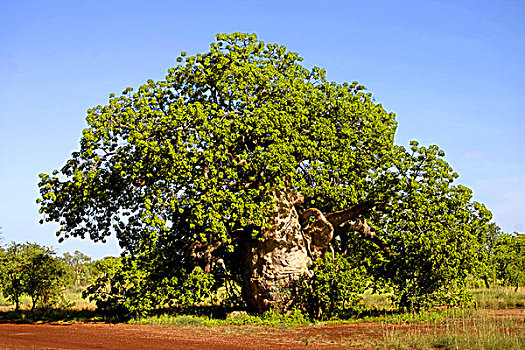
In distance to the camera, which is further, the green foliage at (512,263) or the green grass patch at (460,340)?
the green foliage at (512,263)

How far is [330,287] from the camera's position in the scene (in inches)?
786

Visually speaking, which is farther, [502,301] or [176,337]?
[502,301]

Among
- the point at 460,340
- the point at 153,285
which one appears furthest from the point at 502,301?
the point at 153,285

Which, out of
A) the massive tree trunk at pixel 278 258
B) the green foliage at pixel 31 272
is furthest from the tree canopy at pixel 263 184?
the green foliage at pixel 31 272

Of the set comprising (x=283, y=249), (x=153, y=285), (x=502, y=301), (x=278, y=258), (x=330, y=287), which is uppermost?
(x=283, y=249)

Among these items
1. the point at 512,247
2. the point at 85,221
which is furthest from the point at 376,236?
the point at 512,247

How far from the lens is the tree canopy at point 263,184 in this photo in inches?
733

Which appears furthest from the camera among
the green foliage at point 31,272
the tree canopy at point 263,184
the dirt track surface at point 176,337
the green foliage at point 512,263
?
the green foliage at point 512,263

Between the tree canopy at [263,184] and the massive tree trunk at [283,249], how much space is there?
46 mm

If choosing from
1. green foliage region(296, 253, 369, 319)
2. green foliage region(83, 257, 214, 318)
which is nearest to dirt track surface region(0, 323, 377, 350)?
green foliage region(83, 257, 214, 318)

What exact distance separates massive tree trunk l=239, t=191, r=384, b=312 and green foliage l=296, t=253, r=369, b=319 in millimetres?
456

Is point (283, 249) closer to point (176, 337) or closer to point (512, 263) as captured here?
point (176, 337)

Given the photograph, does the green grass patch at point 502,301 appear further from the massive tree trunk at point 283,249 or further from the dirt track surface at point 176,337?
the dirt track surface at point 176,337

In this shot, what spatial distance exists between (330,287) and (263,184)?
4.72 metres
